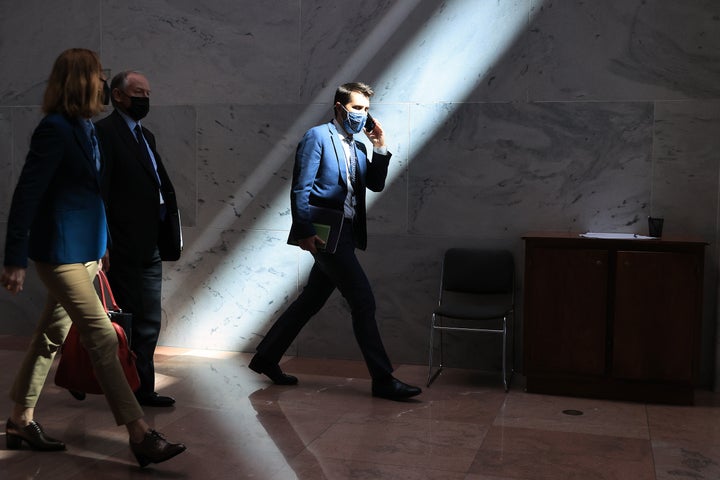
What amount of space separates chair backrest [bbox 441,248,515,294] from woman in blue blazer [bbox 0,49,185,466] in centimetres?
256

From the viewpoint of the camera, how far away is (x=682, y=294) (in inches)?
190

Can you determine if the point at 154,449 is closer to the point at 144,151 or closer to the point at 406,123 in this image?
the point at 144,151

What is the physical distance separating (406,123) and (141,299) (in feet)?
7.59

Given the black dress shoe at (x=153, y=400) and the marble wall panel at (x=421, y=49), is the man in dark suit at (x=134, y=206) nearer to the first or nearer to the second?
the black dress shoe at (x=153, y=400)

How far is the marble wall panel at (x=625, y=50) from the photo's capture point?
5.21 metres

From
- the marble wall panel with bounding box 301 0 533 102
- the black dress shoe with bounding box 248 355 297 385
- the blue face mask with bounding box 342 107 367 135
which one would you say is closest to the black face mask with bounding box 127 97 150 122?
the blue face mask with bounding box 342 107 367 135

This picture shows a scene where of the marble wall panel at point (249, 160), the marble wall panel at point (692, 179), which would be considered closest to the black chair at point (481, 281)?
the marble wall panel at point (692, 179)

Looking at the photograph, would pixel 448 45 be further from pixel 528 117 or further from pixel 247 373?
pixel 247 373

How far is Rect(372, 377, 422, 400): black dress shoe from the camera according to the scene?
15.9 ft

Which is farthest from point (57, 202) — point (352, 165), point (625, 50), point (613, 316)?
point (625, 50)

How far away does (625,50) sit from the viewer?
535cm

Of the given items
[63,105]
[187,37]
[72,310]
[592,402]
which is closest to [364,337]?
[592,402]

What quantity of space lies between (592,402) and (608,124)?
180 centimetres

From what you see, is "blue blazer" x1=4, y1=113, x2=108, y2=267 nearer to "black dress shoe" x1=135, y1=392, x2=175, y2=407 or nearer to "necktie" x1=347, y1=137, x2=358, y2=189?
"black dress shoe" x1=135, y1=392, x2=175, y2=407
